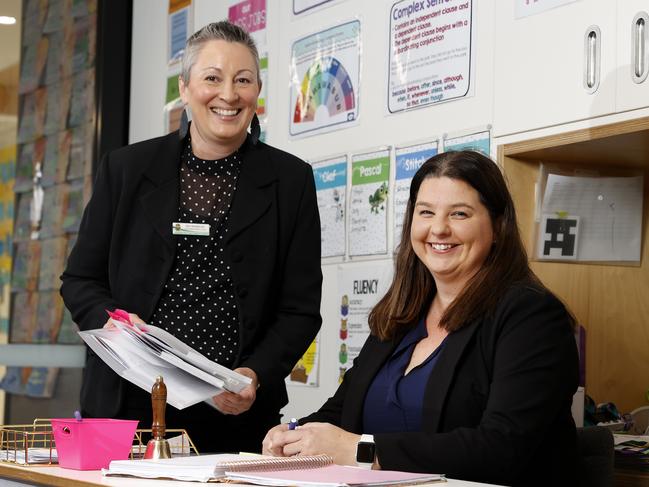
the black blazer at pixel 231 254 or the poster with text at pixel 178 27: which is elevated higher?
the poster with text at pixel 178 27

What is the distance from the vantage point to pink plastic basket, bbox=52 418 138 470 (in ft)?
6.01

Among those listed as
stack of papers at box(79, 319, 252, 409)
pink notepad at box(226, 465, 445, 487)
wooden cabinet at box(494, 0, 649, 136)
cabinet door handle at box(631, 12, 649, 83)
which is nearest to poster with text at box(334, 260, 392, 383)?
wooden cabinet at box(494, 0, 649, 136)

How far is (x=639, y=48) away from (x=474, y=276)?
0.80 metres

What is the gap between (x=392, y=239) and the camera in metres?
3.50

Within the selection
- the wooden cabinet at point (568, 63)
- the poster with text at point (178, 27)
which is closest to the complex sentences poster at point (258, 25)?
the poster with text at point (178, 27)

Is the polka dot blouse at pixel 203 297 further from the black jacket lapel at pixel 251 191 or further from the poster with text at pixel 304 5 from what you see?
the poster with text at pixel 304 5

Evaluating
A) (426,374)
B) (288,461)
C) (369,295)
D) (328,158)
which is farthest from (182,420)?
(328,158)

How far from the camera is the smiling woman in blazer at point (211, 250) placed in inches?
93.0

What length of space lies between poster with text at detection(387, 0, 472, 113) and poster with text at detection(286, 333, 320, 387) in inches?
35.6

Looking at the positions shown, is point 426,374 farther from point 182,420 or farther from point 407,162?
point 407,162

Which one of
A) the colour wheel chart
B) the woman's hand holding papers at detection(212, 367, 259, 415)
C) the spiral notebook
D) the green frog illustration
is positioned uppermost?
the colour wheel chart

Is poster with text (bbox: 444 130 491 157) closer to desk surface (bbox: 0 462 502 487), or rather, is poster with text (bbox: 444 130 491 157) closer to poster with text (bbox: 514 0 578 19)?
poster with text (bbox: 514 0 578 19)

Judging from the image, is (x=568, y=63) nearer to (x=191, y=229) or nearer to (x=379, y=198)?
(x=379, y=198)

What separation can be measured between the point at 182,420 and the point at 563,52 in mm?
1395
